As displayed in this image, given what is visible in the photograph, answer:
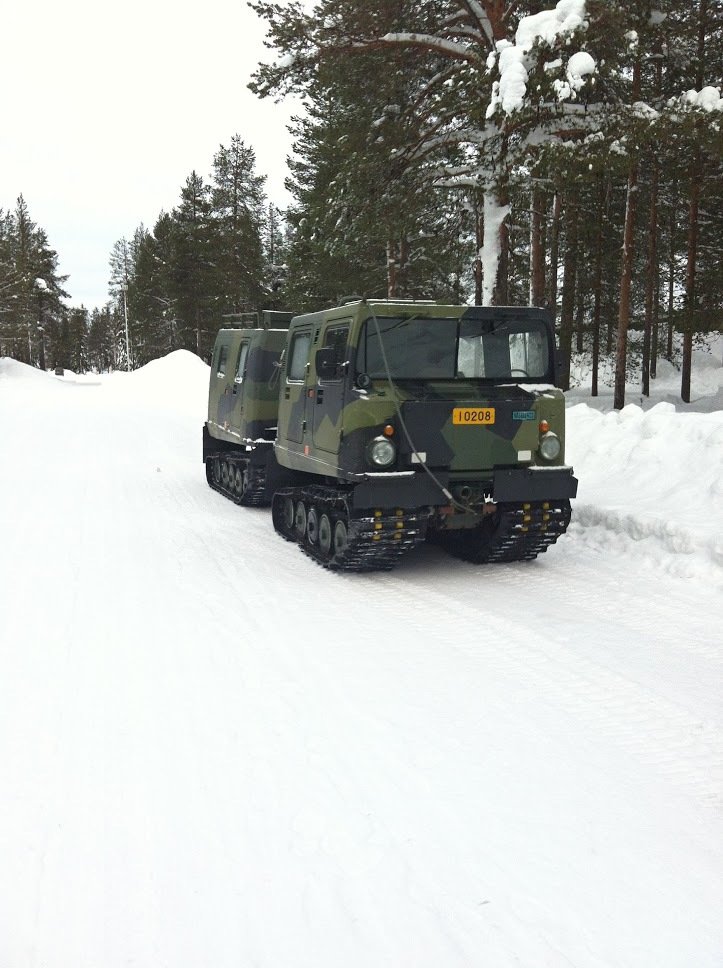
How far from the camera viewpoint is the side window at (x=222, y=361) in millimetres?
12805

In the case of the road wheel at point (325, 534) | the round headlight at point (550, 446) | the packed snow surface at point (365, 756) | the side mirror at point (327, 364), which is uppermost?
the side mirror at point (327, 364)

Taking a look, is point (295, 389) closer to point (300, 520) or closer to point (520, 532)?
point (300, 520)

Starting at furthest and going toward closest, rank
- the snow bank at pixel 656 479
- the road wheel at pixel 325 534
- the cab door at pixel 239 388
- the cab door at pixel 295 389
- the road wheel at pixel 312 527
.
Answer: the cab door at pixel 239 388 → the cab door at pixel 295 389 → the road wheel at pixel 312 527 → the road wheel at pixel 325 534 → the snow bank at pixel 656 479

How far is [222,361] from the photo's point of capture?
13.0m

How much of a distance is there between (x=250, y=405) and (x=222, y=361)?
1992 millimetres

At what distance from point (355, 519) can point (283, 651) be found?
6.10 ft

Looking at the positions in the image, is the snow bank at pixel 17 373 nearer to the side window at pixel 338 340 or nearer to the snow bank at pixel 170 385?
the snow bank at pixel 170 385

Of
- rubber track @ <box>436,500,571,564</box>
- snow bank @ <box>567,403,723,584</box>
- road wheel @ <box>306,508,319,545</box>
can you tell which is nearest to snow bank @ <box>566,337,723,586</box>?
snow bank @ <box>567,403,723,584</box>

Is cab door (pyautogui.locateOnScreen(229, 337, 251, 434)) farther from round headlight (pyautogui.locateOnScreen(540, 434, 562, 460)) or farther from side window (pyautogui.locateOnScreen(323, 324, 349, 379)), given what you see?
round headlight (pyautogui.locateOnScreen(540, 434, 562, 460))

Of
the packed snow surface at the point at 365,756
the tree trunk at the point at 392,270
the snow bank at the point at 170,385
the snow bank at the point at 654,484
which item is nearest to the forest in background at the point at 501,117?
the tree trunk at the point at 392,270

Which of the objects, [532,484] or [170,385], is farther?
[170,385]

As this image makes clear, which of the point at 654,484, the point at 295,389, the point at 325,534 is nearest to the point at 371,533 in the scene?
the point at 325,534

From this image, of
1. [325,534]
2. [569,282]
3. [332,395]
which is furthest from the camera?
[569,282]

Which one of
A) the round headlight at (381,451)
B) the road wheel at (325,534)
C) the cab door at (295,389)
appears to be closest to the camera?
the round headlight at (381,451)
